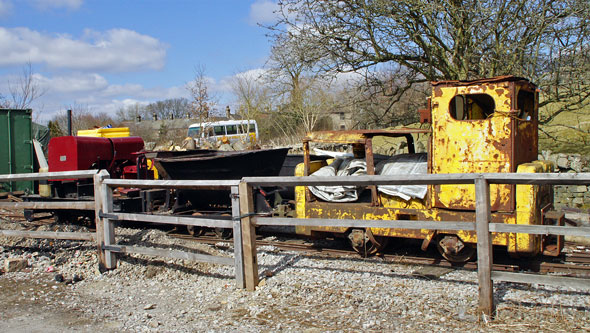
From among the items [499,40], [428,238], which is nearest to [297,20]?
[499,40]

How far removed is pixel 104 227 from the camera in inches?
224

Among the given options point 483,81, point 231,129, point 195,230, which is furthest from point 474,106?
point 231,129

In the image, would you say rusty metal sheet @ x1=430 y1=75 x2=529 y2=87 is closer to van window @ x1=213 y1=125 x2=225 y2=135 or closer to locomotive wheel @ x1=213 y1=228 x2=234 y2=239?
locomotive wheel @ x1=213 y1=228 x2=234 y2=239

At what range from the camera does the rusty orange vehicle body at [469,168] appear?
544 cm

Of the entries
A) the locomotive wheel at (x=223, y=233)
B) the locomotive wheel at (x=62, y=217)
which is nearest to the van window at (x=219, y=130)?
the locomotive wheel at (x=62, y=217)

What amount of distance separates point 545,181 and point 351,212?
314cm

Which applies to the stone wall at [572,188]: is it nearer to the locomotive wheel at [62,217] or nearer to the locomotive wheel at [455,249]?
the locomotive wheel at [455,249]

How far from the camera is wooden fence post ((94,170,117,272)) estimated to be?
18.6 feet

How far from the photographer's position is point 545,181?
3.46m

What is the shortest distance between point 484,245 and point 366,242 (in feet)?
8.58

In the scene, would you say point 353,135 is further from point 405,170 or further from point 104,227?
point 104,227

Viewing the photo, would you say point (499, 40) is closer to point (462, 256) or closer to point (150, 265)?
point (462, 256)

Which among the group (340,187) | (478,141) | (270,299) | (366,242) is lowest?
(270,299)

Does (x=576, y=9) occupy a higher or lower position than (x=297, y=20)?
lower
